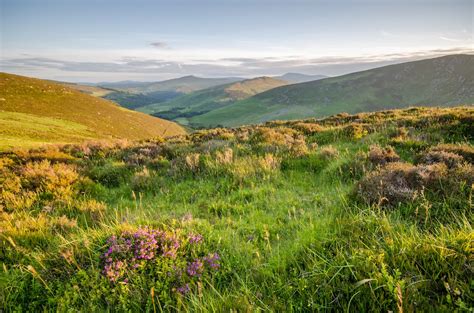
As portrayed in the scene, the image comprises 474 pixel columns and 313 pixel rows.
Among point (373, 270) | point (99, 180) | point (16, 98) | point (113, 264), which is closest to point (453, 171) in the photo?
point (373, 270)

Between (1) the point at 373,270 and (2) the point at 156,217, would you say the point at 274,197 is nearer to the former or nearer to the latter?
(2) the point at 156,217

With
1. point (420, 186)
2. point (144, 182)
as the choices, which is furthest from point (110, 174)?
point (420, 186)

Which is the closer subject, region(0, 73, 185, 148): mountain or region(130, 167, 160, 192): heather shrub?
region(130, 167, 160, 192): heather shrub

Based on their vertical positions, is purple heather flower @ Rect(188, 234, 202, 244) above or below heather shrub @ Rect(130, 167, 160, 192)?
above

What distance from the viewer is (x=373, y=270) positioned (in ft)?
8.14

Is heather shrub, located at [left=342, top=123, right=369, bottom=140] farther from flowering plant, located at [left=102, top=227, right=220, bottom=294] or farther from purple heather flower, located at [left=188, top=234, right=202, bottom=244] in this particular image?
flowering plant, located at [left=102, top=227, right=220, bottom=294]

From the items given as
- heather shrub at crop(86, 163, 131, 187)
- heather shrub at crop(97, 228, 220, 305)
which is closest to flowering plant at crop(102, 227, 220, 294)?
heather shrub at crop(97, 228, 220, 305)

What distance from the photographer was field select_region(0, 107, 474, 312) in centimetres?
252

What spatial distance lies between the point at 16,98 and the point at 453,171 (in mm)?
96287

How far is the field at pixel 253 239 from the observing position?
252 cm

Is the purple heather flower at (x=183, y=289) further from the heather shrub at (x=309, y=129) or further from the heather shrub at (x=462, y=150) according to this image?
the heather shrub at (x=309, y=129)

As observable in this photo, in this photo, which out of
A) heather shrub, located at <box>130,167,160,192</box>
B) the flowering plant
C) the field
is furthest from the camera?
heather shrub, located at <box>130,167,160,192</box>

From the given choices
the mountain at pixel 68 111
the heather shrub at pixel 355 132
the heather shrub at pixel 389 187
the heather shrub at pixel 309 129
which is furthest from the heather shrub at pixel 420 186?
the mountain at pixel 68 111

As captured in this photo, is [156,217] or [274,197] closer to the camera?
[156,217]
